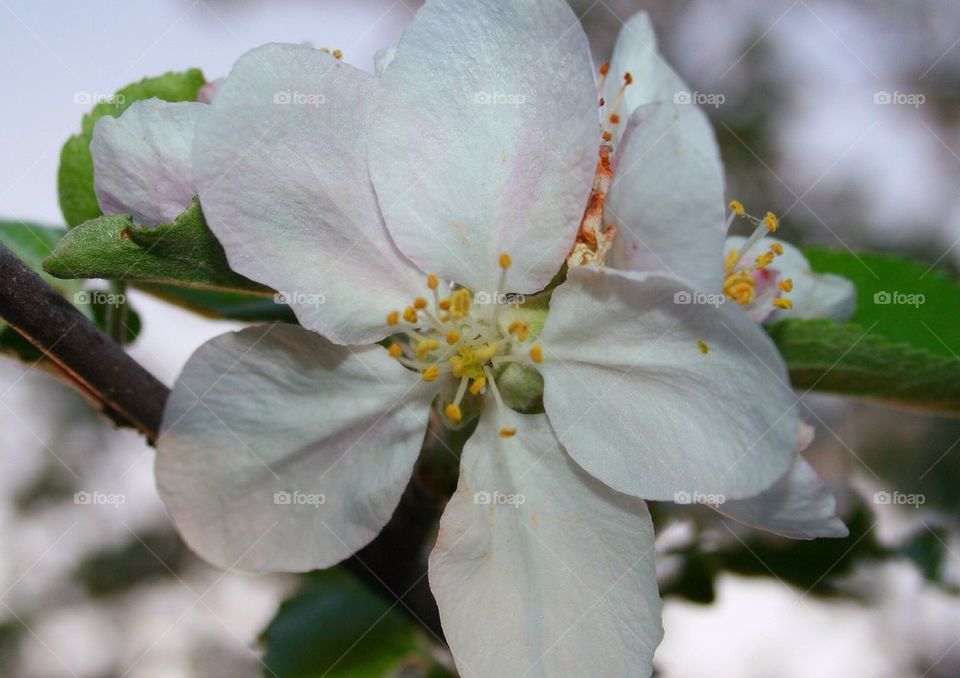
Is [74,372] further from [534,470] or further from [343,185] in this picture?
[534,470]

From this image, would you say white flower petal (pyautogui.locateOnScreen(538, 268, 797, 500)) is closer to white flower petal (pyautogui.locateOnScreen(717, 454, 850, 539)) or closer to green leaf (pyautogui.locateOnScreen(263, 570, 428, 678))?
white flower petal (pyautogui.locateOnScreen(717, 454, 850, 539))

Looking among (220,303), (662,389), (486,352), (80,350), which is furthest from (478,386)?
(220,303)

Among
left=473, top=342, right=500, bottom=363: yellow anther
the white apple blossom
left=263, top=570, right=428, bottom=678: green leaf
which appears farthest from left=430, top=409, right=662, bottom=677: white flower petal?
left=263, top=570, right=428, bottom=678: green leaf

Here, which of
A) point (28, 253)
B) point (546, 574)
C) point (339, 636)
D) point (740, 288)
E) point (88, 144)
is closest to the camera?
point (546, 574)

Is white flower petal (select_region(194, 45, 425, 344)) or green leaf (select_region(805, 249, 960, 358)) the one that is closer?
white flower petal (select_region(194, 45, 425, 344))

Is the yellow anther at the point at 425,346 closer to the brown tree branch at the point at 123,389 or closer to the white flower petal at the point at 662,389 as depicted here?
the white flower petal at the point at 662,389

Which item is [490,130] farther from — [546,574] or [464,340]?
[546,574]
